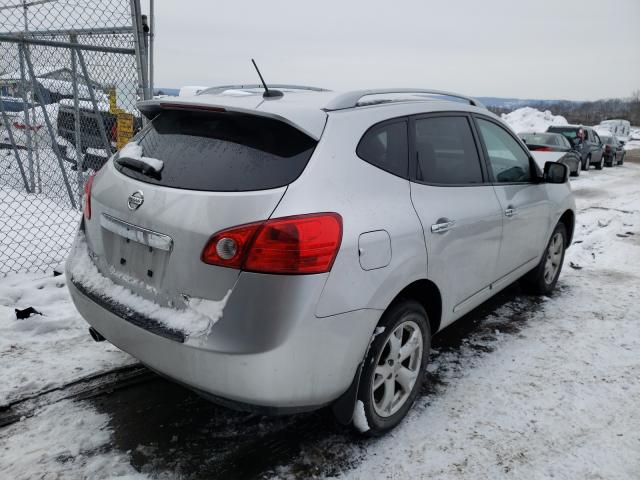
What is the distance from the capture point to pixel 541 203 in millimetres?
4195

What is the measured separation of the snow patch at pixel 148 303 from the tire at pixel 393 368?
2.61 ft

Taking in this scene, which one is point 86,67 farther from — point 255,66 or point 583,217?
point 583,217

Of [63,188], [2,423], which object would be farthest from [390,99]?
[63,188]

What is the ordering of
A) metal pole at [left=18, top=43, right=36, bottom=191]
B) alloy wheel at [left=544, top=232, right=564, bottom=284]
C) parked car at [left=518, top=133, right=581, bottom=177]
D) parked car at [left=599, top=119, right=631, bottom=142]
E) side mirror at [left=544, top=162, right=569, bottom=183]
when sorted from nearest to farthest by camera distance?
side mirror at [left=544, top=162, right=569, bottom=183], alloy wheel at [left=544, top=232, right=564, bottom=284], metal pole at [left=18, top=43, right=36, bottom=191], parked car at [left=518, top=133, right=581, bottom=177], parked car at [left=599, top=119, right=631, bottom=142]

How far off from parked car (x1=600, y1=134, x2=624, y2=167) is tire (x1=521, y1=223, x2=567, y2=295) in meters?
17.7

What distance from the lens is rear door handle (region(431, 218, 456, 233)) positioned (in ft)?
8.86

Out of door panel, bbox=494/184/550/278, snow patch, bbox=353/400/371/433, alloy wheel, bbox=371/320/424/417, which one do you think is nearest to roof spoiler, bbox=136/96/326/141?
alloy wheel, bbox=371/320/424/417

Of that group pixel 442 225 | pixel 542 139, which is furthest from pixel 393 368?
pixel 542 139

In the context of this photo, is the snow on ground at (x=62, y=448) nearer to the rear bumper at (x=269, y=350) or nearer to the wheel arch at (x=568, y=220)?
the rear bumper at (x=269, y=350)

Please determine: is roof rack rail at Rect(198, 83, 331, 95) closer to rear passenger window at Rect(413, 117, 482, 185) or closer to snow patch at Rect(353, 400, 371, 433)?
rear passenger window at Rect(413, 117, 482, 185)

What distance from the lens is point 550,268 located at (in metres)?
4.90

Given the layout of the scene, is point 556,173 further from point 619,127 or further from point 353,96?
point 619,127

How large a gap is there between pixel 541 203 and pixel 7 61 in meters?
5.98

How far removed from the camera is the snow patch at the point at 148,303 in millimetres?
2072
